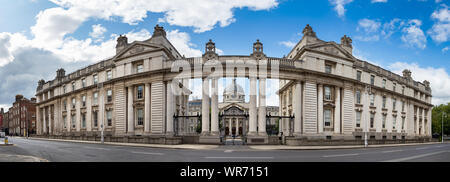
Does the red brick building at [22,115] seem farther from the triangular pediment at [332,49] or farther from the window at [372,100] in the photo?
the window at [372,100]

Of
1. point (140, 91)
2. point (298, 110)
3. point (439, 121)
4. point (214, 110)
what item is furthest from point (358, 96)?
point (439, 121)

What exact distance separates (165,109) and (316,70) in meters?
20.0

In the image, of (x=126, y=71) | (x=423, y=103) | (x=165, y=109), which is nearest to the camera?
(x=165, y=109)

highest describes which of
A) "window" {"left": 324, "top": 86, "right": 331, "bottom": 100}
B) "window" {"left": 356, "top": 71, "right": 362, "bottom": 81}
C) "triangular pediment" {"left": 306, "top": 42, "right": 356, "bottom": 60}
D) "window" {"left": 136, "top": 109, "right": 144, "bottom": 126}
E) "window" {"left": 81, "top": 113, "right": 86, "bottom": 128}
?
"triangular pediment" {"left": 306, "top": 42, "right": 356, "bottom": 60}

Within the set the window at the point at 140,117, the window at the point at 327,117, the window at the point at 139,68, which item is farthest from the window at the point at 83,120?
the window at the point at 327,117

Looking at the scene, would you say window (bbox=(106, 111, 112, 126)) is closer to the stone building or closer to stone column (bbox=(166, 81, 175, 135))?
stone column (bbox=(166, 81, 175, 135))

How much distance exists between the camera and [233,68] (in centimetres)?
2892

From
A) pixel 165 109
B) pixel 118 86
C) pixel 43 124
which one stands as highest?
pixel 118 86

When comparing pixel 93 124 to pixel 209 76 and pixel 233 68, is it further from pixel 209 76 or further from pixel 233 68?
pixel 233 68

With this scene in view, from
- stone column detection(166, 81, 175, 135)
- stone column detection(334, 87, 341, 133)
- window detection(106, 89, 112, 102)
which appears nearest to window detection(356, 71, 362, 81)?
stone column detection(334, 87, 341, 133)

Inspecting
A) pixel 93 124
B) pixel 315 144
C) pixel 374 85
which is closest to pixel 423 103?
pixel 374 85

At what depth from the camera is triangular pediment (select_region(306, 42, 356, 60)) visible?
3269 cm

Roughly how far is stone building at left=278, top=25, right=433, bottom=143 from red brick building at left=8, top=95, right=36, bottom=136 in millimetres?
82837

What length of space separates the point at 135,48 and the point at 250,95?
58.2 feet
